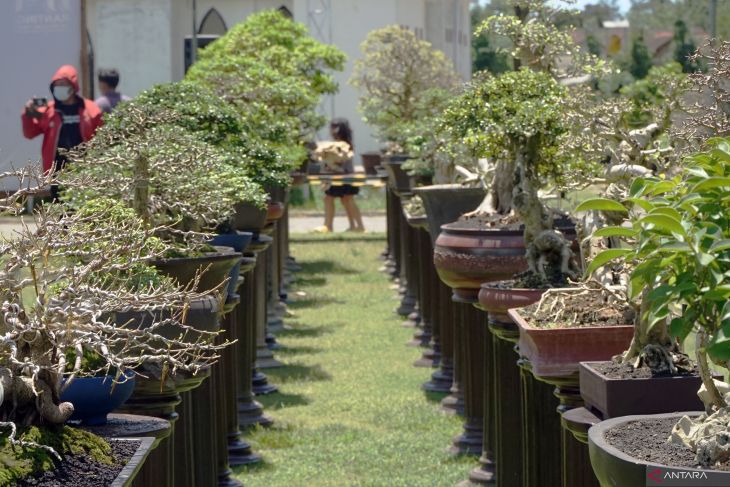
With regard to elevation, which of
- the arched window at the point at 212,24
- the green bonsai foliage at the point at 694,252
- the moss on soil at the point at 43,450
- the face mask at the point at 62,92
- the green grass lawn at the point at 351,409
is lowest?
the green grass lawn at the point at 351,409

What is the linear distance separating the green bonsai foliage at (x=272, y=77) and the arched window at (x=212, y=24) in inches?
727

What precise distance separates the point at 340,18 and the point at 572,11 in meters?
24.3

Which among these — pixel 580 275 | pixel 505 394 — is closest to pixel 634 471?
pixel 580 275

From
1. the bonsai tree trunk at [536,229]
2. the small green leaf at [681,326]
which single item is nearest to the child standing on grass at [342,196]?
the bonsai tree trunk at [536,229]

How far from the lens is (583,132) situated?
19.6 ft

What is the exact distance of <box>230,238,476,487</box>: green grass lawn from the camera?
23.5ft

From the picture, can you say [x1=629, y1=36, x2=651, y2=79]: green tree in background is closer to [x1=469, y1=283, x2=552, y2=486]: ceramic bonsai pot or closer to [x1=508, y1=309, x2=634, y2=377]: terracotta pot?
[x1=469, y1=283, x2=552, y2=486]: ceramic bonsai pot

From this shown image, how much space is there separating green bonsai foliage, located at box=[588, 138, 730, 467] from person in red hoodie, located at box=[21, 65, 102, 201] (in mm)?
7937

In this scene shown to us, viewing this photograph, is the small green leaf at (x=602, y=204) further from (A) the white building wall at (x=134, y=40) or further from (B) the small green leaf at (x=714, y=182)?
(A) the white building wall at (x=134, y=40)

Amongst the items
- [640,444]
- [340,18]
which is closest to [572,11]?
[640,444]

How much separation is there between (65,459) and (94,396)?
0.51m

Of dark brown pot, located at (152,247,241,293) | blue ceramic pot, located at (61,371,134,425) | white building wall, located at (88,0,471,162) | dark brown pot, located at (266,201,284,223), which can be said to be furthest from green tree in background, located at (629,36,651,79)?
blue ceramic pot, located at (61,371,134,425)

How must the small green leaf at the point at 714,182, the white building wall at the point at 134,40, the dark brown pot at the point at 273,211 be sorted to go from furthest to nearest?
the white building wall at the point at 134,40, the dark brown pot at the point at 273,211, the small green leaf at the point at 714,182

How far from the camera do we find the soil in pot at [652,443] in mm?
2893
